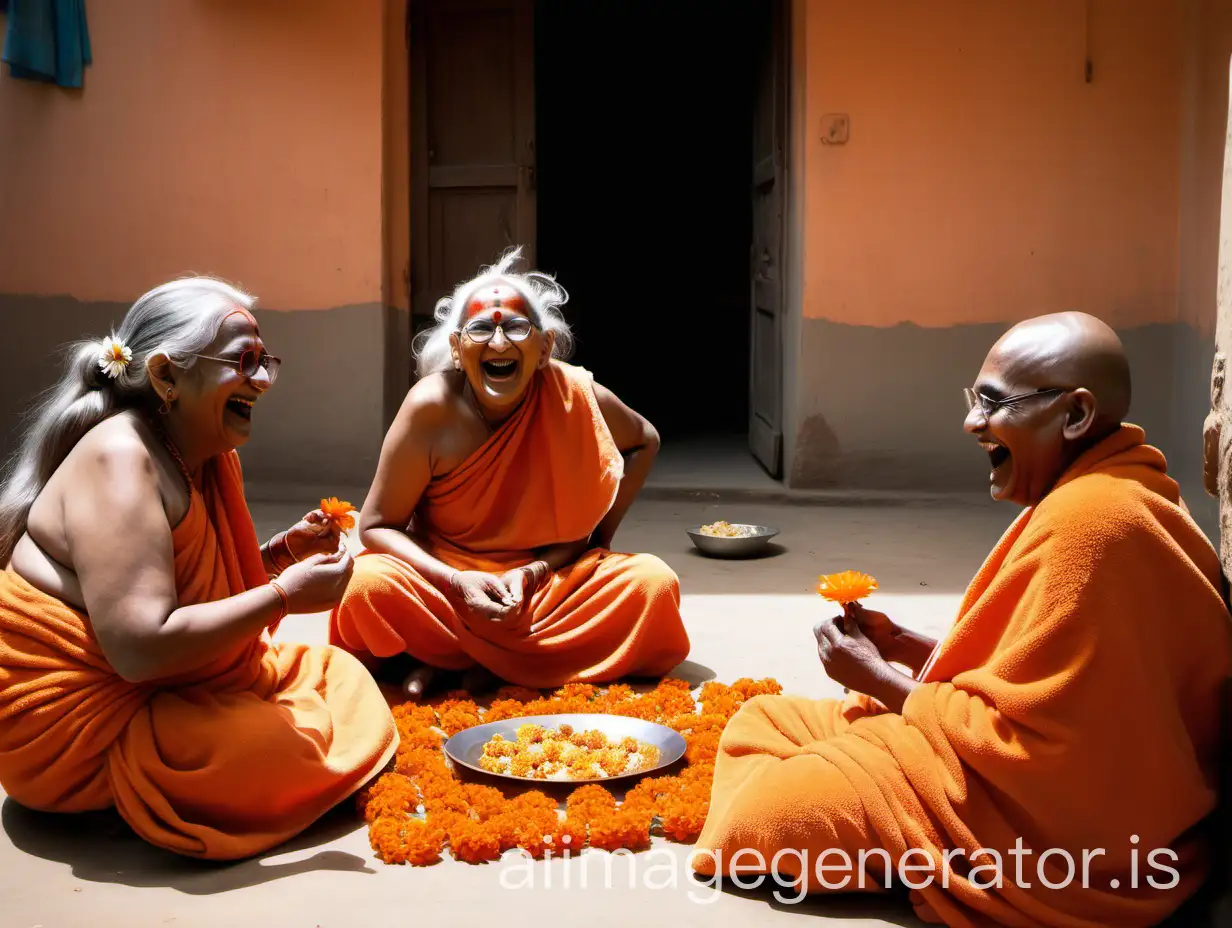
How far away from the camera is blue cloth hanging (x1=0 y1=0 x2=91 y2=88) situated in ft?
25.2

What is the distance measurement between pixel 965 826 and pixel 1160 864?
37 centimetres

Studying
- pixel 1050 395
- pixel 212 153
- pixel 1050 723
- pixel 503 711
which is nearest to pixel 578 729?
pixel 503 711

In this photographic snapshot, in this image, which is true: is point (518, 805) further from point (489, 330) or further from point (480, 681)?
point (489, 330)

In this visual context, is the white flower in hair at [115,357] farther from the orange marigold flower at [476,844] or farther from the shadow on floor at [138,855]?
the orange marigold flower at [476,844]

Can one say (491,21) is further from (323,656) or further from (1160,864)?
(1160,864)

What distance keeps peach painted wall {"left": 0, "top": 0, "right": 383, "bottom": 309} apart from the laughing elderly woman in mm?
3706

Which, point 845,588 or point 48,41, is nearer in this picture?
point 845,588

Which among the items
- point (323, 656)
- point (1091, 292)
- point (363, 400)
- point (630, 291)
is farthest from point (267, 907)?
point (630, 291)

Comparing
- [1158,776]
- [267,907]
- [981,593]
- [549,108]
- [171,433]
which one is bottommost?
[267,907]

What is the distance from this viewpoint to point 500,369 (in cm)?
437

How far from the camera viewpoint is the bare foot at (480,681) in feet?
14.0

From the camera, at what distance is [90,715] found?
9.69 feet

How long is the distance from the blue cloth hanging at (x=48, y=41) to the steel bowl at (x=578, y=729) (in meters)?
5.94

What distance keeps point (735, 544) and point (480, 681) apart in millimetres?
2340
